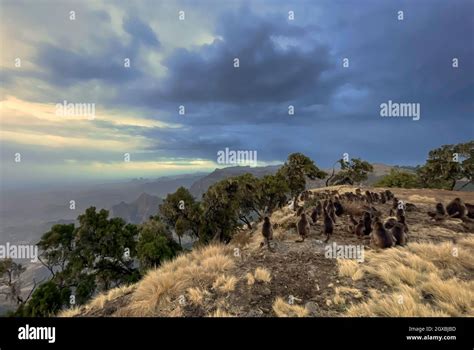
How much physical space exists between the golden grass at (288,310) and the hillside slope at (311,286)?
0.02m

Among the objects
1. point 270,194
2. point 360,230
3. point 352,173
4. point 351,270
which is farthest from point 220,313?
point 352,173

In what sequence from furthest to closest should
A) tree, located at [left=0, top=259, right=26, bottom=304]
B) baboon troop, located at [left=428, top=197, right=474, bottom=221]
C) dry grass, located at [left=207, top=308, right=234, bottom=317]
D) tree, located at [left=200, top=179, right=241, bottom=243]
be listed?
tree, located at [left=200, top=179, right=241, bottom=243] < tree, located at [left=0, top=259, right=26, bottom=304] < baboon troop, located at [left=428, top=197, right=474, bottom=221] < dry grass, located at [left=207, top=308, right=234, bottom=317]

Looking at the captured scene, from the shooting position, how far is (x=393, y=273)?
14.9 feet

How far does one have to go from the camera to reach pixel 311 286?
444 cm

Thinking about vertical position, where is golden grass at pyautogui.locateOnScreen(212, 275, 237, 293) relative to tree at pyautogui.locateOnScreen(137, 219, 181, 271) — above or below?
above

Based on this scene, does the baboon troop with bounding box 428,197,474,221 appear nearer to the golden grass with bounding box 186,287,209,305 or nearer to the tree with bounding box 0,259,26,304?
the golden grass with bounding box 186,287,209,305

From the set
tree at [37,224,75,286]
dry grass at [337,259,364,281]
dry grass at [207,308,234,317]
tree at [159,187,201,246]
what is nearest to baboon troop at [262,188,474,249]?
dry grass at [337,259,364,281]

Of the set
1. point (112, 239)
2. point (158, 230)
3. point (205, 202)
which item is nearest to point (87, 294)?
point (112, 239)

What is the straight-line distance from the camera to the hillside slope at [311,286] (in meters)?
3.75

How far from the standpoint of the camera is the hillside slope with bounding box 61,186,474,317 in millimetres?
3746

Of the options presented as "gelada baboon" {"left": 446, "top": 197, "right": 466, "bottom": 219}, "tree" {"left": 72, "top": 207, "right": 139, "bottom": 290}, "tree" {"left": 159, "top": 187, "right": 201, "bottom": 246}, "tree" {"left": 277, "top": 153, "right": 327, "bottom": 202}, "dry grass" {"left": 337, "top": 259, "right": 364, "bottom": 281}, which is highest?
"tree" {"left": 277, "top": 153, "right": 327, "bottom": 202}

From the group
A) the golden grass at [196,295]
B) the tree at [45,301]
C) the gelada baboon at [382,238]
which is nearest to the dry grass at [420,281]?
the gelada baboon at [382,238]

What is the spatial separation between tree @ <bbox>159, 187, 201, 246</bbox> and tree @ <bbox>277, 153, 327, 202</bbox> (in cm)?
1177
